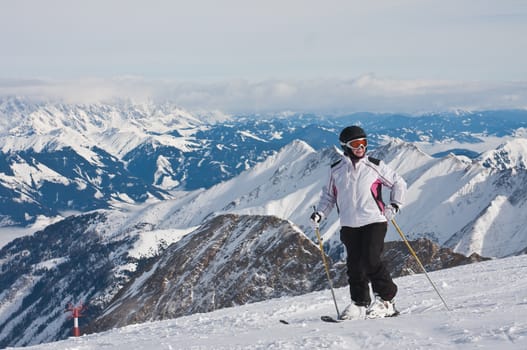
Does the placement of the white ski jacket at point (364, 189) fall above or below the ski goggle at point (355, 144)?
below

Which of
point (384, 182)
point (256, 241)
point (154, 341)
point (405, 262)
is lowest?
point (256, 241)

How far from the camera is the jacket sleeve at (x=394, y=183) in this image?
12.3 m

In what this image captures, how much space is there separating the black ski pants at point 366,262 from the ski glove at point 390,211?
0.16 meters

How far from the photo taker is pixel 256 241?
103 metres

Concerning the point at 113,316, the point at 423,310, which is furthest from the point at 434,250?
the point at 423,310

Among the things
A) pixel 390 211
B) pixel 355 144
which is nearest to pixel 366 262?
pixel 390 211

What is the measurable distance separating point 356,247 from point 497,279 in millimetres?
8260

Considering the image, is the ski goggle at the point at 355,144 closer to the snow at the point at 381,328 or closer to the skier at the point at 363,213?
the skier at the point at 363,213

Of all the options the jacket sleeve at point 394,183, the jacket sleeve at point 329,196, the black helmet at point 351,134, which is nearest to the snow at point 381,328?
the jacket sleeve at point 394,183

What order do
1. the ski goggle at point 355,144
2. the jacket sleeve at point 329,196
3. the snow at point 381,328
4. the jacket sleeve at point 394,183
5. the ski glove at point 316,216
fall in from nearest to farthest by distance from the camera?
the snow at point 381,328, the ski goggle at point 355,144, the jacket sleeve at point 394,183, the jacket sleeve at point 329,196, the ski glove at point 316,216

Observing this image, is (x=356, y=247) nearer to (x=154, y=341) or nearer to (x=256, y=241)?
(x=154, y=341)

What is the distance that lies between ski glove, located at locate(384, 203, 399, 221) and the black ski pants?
164 millimetres

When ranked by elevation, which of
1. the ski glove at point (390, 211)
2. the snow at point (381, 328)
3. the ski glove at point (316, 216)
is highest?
the ski glove at point (390, 211)

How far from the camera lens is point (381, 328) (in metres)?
10.8
